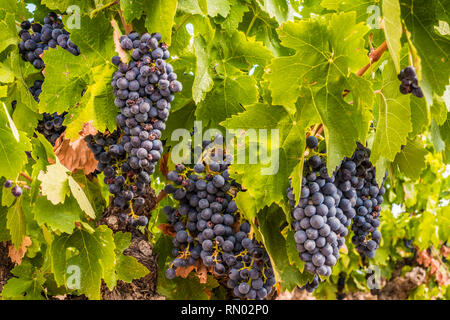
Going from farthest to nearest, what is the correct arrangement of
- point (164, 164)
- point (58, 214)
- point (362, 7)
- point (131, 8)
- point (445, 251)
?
1. point (445, 251)
2. point (164, 164)
3. point (58, 214)
4. point (131, 8)
5. point (362, 7)

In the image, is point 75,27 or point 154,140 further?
point 75,27

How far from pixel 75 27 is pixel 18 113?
1.61ft

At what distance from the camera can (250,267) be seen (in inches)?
69.0

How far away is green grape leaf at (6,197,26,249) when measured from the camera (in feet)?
6.26

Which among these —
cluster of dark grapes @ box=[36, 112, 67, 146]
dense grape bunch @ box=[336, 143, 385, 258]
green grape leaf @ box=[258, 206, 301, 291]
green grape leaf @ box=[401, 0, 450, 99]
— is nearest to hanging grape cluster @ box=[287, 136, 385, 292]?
dense grape bunch @ box=[336, 143, 385, 258]

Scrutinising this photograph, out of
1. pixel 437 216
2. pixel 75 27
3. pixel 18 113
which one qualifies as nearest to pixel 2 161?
pixel 18 113

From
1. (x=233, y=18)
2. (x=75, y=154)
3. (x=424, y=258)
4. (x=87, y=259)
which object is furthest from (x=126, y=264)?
(x=424, y=258)

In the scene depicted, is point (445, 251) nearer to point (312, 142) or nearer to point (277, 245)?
point (277, 245)

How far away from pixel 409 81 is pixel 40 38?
4.93 feet

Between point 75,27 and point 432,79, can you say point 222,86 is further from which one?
point 432,79

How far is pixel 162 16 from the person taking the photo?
5.47 feet

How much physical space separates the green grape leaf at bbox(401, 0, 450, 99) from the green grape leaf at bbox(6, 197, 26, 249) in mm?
1608

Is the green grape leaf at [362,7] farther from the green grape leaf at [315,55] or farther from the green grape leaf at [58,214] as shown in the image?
the green grape leaf at [58,214]

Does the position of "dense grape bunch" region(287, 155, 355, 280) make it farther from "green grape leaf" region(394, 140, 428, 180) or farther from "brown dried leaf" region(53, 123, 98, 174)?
"brown dried leaf" region(53, 123, 98, 174)
